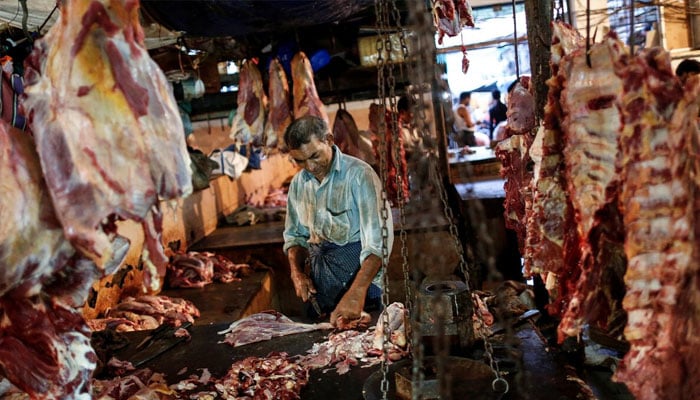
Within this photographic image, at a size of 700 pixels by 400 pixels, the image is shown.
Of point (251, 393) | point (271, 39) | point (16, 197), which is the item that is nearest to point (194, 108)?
point (271, 39)

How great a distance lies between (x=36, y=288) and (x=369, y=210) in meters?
3.02

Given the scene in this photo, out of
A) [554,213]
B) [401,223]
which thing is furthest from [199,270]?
[554,213]

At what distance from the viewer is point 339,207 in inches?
213

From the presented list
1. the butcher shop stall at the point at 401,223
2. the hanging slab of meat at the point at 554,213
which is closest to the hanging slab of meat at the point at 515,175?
the butcher shop stall at the point at 401,223

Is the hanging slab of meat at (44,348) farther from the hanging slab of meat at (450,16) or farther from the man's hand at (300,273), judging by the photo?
the hanging slab of meat at (450,16)

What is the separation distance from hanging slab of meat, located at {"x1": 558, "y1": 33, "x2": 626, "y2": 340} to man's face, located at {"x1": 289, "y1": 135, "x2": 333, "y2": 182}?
282 cm

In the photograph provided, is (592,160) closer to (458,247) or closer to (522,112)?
(458,247)

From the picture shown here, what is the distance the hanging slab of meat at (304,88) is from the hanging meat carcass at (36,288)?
16.3 ft

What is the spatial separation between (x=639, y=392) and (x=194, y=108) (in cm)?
756

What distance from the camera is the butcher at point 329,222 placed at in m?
5.03

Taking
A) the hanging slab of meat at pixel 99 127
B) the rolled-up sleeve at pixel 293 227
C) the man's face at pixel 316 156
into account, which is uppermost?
the hanging slab of meat at pixel 99 127

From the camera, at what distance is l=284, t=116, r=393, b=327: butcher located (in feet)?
16.5

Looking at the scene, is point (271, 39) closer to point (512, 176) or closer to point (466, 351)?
point (512, 176)

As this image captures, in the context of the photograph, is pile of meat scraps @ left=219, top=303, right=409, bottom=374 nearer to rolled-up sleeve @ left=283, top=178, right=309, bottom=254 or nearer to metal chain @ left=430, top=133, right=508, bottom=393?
metal chain @ left=430, top=133, right=508, bottom=393
